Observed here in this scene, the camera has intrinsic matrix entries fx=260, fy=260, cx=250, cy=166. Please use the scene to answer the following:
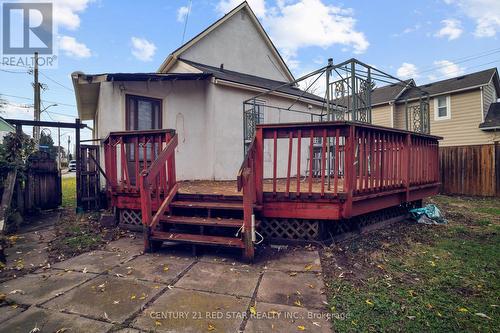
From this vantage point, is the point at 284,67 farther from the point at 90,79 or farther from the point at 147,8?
the point at 90,79

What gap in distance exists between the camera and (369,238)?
4336 mm

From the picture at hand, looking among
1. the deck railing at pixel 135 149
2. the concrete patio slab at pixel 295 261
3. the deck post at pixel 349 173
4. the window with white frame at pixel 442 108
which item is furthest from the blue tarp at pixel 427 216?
the window with white frame at pixel 442 108

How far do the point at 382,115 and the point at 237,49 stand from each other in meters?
10.4

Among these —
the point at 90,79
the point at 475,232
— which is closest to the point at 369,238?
the point at 475,232

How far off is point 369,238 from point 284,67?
10.1m

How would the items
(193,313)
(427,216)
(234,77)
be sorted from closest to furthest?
(193,313) < (427,216) < (234,77)

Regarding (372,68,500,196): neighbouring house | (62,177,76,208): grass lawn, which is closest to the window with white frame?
(372,68,500,196): neighbouring house

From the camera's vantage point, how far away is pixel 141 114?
684cm

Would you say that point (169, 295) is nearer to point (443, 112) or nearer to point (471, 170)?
point (471, 170)

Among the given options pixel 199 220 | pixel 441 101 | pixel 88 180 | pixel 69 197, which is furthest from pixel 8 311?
pixel 441 101

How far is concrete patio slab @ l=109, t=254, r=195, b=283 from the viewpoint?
2914 millimetres

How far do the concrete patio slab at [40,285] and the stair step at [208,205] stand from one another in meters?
1.58

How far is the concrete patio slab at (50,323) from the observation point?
1.94m

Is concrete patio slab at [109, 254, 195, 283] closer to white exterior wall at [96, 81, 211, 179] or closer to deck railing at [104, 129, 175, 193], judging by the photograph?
deck railing at [104, 129, 175, 193]
